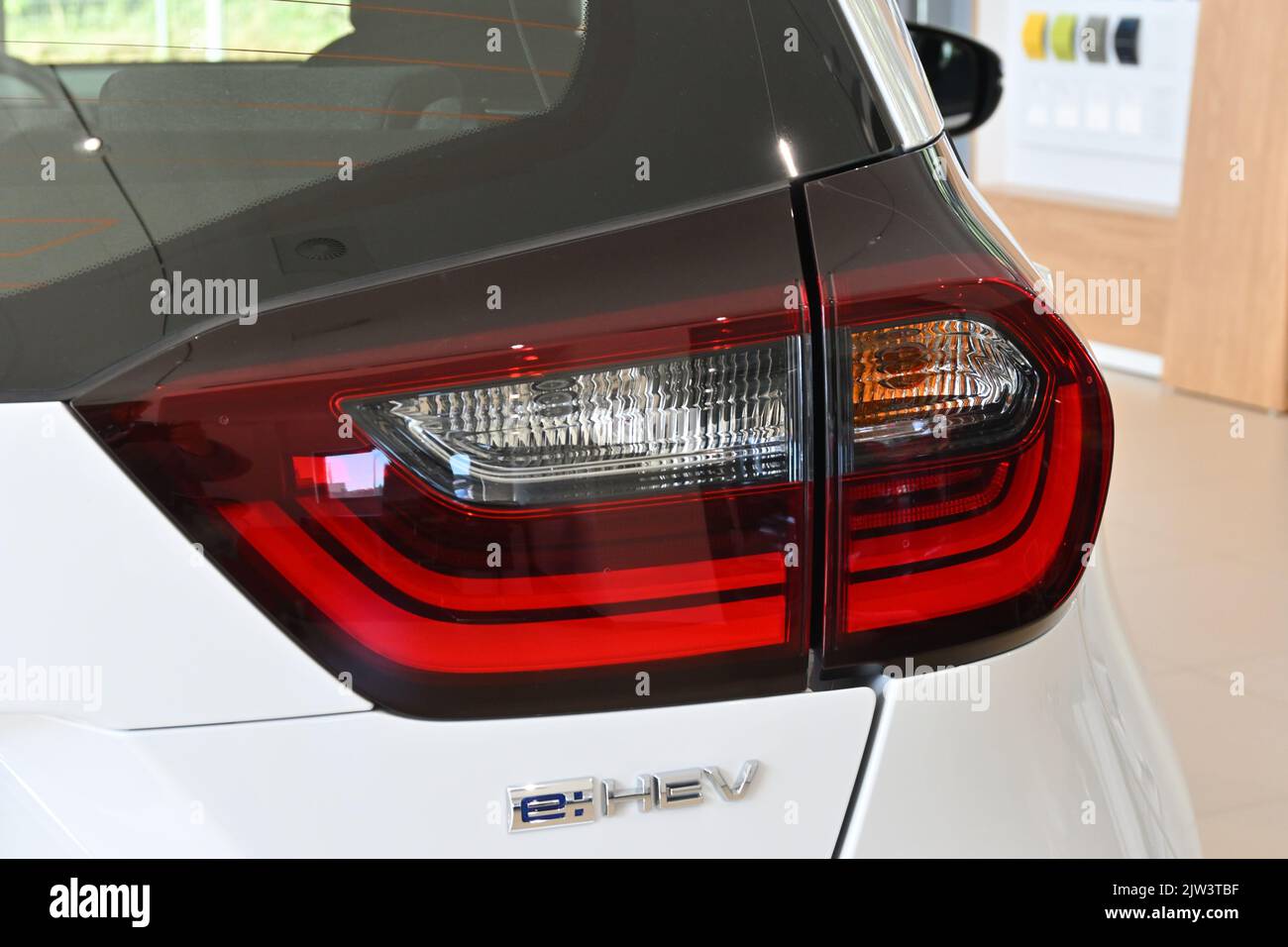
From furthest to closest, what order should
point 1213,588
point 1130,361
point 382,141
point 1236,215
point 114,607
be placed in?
1. point 1130,361
2. point 1236,215
3. point 1213,588
4. point 382,141
5. point 114,607

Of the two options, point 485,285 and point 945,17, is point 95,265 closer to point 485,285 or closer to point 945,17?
point 485,285

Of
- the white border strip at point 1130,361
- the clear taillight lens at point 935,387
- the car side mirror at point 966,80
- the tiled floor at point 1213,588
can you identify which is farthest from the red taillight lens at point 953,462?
the white border strip at point 1130,361

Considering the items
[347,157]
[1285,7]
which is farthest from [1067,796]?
[1285,7]

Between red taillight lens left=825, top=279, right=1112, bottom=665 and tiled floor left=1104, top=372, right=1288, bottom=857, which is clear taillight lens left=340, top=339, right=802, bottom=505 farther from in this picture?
tiled floor left=1104, top=372, right=1288, bottom=857

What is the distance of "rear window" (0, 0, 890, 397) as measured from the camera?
30.2 inches

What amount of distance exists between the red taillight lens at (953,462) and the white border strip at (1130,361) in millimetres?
4775

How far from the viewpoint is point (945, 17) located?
21.9 feet

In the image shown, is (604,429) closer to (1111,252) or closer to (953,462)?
(953,462)

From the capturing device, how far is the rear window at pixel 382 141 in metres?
0.77

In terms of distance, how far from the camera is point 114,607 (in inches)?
27.9

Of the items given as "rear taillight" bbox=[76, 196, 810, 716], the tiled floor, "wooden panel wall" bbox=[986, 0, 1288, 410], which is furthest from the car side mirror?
"wooden panel wall" bbox=[986, 0, 1288, 410]

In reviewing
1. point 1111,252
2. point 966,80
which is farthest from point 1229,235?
point 966,80

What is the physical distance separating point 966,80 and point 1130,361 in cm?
388

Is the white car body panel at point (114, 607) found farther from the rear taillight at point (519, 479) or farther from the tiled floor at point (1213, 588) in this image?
the tiled floor at point (1213, 588)
